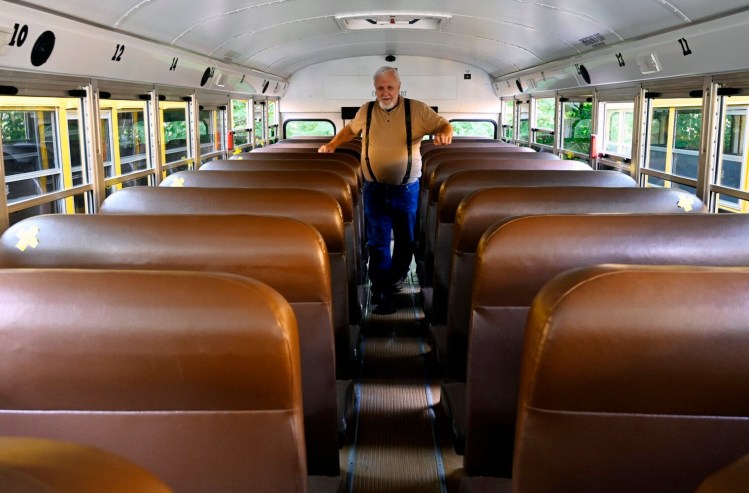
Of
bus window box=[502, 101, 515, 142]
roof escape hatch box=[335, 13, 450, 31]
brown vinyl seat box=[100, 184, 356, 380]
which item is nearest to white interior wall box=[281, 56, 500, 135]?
bus window box=[502, 101, 515, 142]

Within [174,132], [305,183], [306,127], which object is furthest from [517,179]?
[306,127]

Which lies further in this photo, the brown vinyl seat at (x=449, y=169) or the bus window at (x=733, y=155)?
the brown vinyl seat at (x=449, y=169)

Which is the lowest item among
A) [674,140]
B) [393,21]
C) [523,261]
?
[523,261]

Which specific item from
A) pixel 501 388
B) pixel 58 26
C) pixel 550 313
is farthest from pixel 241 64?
pixel 550 313

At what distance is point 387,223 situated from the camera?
5.43 m

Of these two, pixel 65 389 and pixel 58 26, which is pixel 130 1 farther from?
pixel 65 389

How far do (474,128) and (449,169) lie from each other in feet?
28.1

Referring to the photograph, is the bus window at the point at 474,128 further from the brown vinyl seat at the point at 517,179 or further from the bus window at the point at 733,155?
the brown vinyl seat at the point at 517,179

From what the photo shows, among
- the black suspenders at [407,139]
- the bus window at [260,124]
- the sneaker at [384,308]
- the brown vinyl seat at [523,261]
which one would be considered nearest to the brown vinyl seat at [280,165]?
the black suspenders at [407,139]

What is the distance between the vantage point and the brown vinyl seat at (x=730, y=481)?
74cm

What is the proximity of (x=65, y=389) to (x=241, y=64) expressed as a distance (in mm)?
8052

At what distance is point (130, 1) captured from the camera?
14.4 ft

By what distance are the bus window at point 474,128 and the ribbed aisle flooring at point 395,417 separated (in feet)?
28.2

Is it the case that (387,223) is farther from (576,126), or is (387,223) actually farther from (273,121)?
(273,121)
